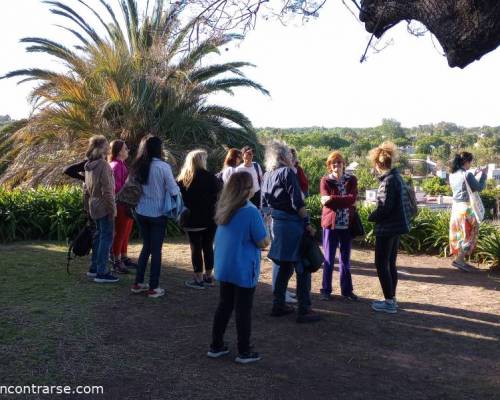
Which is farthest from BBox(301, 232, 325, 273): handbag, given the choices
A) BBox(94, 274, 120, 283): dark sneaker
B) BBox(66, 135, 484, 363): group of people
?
BBox(94, 274, 120, 283): dark sneaker

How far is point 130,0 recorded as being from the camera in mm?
15422

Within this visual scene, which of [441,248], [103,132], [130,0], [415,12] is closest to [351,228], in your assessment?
[415,12]

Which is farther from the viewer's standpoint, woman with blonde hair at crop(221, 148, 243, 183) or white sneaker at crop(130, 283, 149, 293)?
woman with blonde hair at crop(221, 148, 243, 183)

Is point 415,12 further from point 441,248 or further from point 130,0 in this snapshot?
point 130,0

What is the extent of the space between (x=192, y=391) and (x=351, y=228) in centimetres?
294

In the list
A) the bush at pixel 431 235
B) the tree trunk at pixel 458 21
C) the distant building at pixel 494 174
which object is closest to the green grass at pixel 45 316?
the tree trunk at pixel 458 21

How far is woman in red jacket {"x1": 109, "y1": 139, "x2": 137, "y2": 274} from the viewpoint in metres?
6.87

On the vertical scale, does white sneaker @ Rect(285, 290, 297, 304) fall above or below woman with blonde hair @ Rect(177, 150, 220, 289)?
below

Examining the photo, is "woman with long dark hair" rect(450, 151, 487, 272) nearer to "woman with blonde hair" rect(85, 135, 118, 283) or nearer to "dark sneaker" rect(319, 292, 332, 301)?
"dark sneaker" rect(319, 292, 332, 301)

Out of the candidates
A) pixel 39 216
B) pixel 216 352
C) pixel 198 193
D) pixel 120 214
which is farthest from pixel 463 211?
pixel 39 216

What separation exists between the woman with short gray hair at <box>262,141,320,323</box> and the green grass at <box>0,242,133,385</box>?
5.76 feet

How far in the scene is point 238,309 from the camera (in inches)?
167

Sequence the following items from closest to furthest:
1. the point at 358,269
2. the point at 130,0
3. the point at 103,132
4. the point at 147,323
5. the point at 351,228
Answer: the point at 147,323 < the point at 351,228 < the point at 358,269 < the point at 103,132 < the point at 130,0

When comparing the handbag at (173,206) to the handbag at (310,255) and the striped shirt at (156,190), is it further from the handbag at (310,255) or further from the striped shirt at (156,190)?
the handbag at (310,255)
